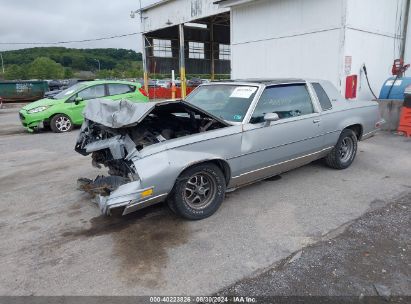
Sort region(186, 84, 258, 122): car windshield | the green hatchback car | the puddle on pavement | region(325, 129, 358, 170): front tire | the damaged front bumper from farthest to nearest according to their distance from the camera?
the green hatchback car
region(325, 129, 358, 170): front tire
region(186, 84, 258, 122): car windshield
the damaged front bumper
the puddle on pavement

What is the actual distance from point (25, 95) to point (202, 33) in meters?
12.6

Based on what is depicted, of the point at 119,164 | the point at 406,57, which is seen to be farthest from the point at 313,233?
the point at 406,57

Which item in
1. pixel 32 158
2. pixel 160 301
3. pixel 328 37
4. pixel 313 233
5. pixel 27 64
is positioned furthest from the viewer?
pixel 27 64

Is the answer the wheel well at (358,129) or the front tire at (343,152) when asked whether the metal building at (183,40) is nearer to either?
the wheel well at (358,129)

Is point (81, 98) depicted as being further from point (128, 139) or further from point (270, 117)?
point (270, 117)

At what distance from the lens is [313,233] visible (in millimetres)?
3467

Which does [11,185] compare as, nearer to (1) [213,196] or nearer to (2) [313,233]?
(1) [213,196]

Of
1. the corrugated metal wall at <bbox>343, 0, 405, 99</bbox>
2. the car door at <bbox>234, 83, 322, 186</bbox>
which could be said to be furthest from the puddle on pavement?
the corrugated metal wall at <bbox>343, 0, 405, 99</bbox>

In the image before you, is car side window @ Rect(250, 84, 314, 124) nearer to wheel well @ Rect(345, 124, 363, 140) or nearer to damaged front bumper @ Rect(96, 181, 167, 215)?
wheel well @ Rect(345, 124, 363, 140)

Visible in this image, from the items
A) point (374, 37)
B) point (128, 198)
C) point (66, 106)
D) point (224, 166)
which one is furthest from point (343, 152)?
point (66, 106)

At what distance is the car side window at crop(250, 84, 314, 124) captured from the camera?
168 inches

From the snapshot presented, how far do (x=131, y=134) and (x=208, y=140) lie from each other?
3.21 ft

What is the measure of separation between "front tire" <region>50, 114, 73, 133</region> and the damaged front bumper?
26.3 feet

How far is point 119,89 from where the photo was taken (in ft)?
36.4
